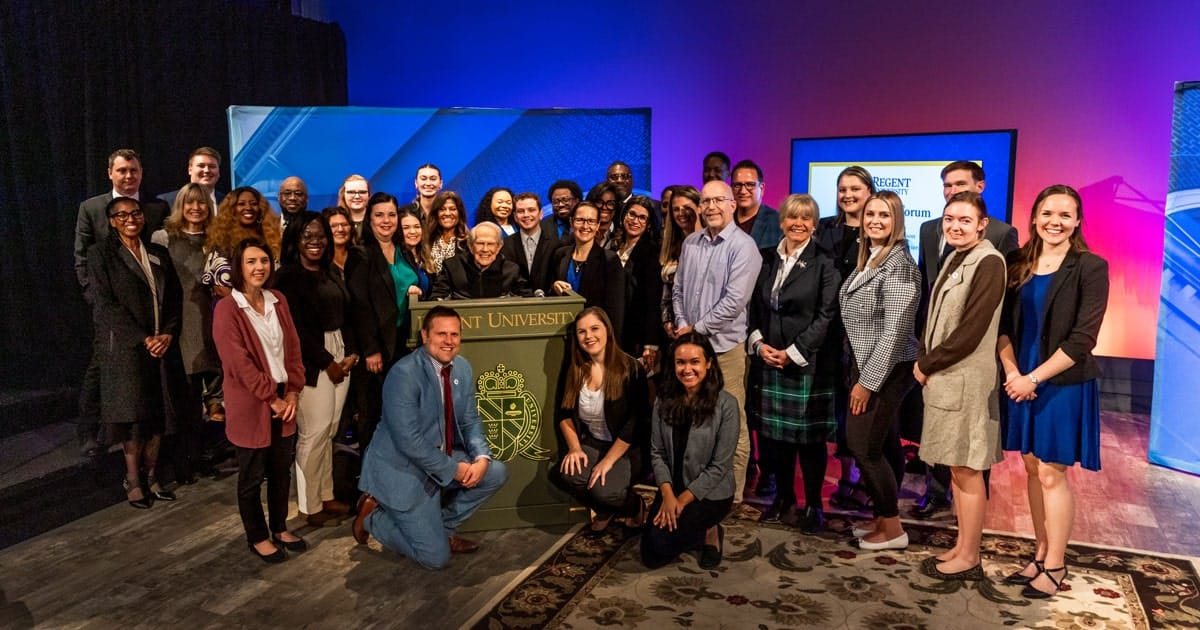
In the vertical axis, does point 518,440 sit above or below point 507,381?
below

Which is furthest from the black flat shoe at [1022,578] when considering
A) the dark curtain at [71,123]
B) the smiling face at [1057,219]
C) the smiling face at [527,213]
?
the dark curtain at [71,123]

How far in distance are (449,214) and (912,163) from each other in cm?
301

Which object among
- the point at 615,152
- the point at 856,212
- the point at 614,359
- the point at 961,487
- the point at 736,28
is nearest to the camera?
the point at 961,487

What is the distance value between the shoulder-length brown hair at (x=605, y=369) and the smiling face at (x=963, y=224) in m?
1.40

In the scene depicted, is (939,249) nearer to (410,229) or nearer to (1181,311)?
(1181,311)

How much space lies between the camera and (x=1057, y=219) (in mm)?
3180

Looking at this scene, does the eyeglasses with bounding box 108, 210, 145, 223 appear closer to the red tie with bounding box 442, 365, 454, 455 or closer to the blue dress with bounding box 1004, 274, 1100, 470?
the red tie with bounding box 442, 365, 454, 455

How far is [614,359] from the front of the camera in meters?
3.84

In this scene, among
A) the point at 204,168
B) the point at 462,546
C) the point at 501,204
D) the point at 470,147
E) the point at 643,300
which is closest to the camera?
the point at 462,546

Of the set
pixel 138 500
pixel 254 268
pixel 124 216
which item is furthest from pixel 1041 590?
pixel 124 216

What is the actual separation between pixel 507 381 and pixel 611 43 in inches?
168

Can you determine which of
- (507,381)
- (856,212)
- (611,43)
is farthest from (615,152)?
(507,381)

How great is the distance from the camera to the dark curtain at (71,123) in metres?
5.56

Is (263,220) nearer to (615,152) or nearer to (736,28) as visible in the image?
(615,152)
